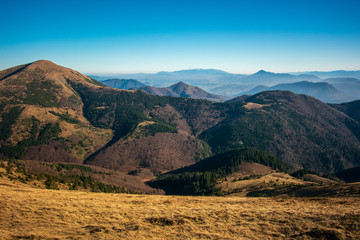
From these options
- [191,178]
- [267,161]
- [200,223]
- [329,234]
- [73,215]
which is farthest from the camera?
[267,161]

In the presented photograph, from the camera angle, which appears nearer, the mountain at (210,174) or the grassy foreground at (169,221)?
the grassy foreground at (169,221)

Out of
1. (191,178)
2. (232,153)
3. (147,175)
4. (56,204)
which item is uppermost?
(56,204)

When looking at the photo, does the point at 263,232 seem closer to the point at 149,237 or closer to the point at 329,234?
the point at 329,234

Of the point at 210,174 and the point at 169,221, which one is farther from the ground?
the point at 169,221

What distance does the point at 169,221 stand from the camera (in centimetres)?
2952

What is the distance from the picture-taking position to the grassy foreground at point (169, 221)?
2475 centimetres

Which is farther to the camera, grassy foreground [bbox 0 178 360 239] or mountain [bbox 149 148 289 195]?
mountain [bbox 149 148 289 195]

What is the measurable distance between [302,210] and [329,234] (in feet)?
31.0

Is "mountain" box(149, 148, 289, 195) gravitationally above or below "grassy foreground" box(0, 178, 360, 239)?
below

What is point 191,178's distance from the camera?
145 m

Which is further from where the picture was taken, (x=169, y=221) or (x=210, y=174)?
(x=210, y=174)

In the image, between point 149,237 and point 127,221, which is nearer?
point 149,237

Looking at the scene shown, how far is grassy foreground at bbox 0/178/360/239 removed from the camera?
2475 cm

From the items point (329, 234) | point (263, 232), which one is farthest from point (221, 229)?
point (329, 234)
